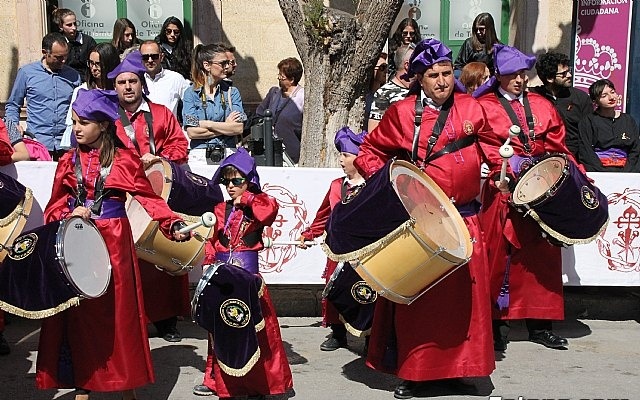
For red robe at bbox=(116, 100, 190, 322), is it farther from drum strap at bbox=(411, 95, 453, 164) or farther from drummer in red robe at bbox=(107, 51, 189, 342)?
drum strap at bbox=(411, 95, 453, 164)

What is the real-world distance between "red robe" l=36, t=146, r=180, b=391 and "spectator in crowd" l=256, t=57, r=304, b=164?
15.6 feet

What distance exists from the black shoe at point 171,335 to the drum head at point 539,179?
2.60m

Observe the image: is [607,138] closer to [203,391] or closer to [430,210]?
[430,210]

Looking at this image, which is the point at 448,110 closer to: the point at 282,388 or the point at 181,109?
the point at 282,388

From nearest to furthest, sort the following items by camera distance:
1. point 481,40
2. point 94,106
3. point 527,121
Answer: point 94,106 < point 527,121 < point 481,40

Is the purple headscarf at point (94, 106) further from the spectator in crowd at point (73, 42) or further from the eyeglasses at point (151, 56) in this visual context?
the spectator in crowd at point (73, 42)

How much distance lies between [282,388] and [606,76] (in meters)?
6.09

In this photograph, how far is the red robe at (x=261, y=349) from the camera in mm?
5887

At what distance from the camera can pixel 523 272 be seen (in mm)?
7270

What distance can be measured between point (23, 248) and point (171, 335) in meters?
2.35

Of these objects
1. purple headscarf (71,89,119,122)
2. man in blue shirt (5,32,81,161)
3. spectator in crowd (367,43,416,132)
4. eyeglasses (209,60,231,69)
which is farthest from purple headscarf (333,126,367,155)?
man in blue shirt (5,32,81,161)

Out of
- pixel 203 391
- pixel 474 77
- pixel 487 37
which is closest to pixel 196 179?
pixel 203 391

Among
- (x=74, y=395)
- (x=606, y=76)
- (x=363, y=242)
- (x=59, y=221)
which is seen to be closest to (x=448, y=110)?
(x=363, y=242)

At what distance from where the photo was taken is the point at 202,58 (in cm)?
850
